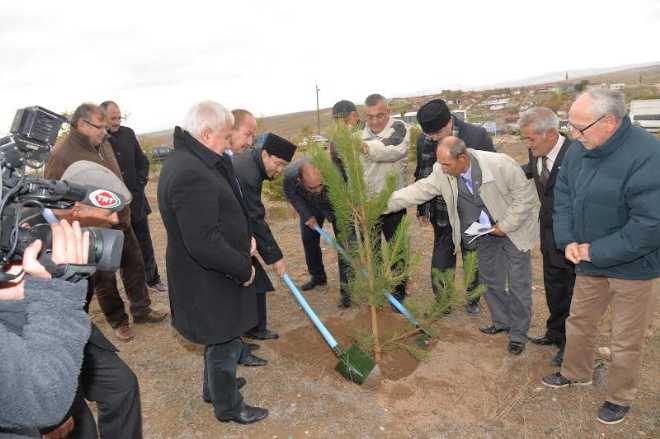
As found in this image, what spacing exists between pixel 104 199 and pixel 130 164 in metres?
3.27

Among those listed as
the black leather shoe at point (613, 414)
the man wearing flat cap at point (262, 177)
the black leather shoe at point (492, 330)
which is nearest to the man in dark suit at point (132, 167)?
the man wearing flat cap at point (262, 177)

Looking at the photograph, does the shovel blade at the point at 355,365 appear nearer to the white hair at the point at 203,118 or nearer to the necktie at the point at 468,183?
the necktie at the point at 468,183

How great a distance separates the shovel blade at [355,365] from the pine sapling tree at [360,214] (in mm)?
206

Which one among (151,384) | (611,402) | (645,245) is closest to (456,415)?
(611,402)

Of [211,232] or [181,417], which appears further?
[181,417]

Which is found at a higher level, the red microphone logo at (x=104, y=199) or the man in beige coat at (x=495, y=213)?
the red microphone logo at (x=104, y=199)

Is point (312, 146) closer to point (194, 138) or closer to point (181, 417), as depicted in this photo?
point (194, 138)

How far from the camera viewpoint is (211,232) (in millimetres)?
2092

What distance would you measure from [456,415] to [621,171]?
5.53 ft

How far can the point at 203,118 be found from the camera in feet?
7.15

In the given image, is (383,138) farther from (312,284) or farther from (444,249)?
(312,284)

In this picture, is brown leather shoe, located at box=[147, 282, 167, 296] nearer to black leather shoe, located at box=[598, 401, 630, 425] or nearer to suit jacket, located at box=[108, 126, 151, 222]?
suit jacket, located at box=[108, 126, 151, 222]

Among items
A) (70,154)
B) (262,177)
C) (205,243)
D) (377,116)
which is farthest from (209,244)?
(377,116)

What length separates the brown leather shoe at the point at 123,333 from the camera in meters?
3.70
